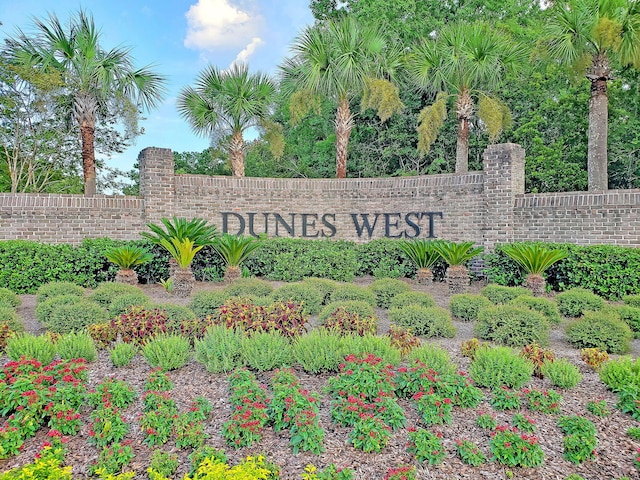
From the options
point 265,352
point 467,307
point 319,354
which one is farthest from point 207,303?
point 467,307

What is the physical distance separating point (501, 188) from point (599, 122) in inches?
Result: 170

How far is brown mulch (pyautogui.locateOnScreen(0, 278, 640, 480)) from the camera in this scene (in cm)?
321

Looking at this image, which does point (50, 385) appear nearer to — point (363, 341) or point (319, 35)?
point (363, 341)

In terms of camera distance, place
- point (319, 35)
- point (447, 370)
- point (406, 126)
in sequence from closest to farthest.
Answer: point (447, 370) → point (319, 35) → point (406, 126)

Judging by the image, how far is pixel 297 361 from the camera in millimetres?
4656

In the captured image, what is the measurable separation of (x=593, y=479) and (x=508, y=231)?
8.88m

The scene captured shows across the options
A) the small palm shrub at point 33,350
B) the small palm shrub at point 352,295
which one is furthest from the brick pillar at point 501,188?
the small palm shrub at point 33,350

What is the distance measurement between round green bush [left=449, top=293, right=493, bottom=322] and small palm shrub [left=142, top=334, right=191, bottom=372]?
4095mm

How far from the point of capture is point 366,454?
3297 millimetres

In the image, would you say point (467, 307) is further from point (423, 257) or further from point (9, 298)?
point (9, 298)

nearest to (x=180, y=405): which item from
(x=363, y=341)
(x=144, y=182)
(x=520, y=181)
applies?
(x=363, y=341)

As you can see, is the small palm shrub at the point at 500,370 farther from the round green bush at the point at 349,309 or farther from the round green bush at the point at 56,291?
the round green bush at the point at 56,291

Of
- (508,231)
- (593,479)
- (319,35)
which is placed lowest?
(593,479)

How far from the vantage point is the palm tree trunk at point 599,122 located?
43.7ft
